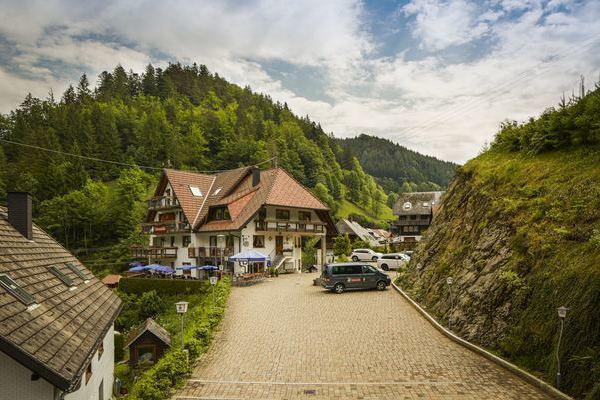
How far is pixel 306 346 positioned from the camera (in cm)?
1517

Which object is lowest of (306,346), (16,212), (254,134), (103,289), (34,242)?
(306,346)

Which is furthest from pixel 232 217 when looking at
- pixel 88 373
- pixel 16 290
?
pixel 16 290

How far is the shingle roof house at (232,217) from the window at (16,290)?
28081 mm

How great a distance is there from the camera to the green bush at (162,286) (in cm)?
3256

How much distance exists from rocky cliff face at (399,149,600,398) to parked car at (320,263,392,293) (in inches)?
197

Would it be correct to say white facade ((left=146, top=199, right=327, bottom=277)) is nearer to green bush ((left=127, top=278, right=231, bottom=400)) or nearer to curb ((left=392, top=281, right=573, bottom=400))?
green bush ((left=127, top=278, right=231, bottom=400))

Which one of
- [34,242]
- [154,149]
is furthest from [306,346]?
[154,149]

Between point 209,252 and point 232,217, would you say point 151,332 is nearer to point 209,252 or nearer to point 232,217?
point 232,217

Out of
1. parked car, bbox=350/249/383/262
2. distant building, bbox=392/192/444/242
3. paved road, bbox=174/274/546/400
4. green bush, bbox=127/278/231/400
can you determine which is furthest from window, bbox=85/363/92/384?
distant building, bbox=392/192/444/242

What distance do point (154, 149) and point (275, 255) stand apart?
5740 centimetres

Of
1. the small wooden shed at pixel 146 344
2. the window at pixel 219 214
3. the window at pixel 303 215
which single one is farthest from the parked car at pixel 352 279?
the window at pixel 303 215

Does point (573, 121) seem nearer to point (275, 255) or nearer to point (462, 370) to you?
point (462, 370)

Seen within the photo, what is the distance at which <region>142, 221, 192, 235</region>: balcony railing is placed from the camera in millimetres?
42719

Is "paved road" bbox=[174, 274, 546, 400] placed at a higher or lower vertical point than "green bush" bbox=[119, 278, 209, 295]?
higher
